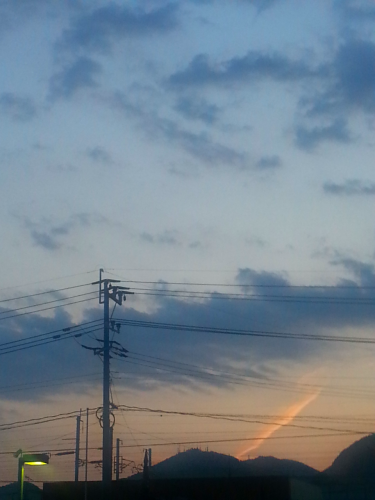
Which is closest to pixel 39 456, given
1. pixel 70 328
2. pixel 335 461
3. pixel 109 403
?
pixel 109 403

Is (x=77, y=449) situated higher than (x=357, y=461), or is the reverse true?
(x=77, y=449)

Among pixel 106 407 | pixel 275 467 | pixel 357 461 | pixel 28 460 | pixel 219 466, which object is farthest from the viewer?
pixel 275 467

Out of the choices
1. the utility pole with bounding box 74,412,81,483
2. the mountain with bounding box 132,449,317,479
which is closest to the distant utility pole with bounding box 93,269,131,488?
the utility pole with bounding box 74,412,81,483

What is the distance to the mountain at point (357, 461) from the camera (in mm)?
94312

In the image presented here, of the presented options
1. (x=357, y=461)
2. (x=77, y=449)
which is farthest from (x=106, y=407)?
(x=357, y=461)

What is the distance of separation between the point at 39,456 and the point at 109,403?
1278cm

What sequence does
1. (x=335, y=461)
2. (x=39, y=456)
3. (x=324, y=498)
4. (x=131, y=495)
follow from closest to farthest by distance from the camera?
1. (x=39, y=456)
2. (x=131, y=495)
3. (x=324, y=498)
4. (x=335, y=461)

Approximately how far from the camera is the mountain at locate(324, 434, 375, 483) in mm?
94312

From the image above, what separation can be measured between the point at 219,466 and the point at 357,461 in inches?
1887

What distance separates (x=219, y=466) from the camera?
464 ft

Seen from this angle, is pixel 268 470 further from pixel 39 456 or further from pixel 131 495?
pixel 39 456

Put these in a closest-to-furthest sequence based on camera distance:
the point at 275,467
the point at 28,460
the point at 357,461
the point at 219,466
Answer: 1. the point at 28,460
2. the point at 357,461
3. the point at 219,466
4. the point at 275,467

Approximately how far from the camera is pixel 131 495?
58.2m

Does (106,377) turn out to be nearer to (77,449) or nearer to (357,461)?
(77,449)
